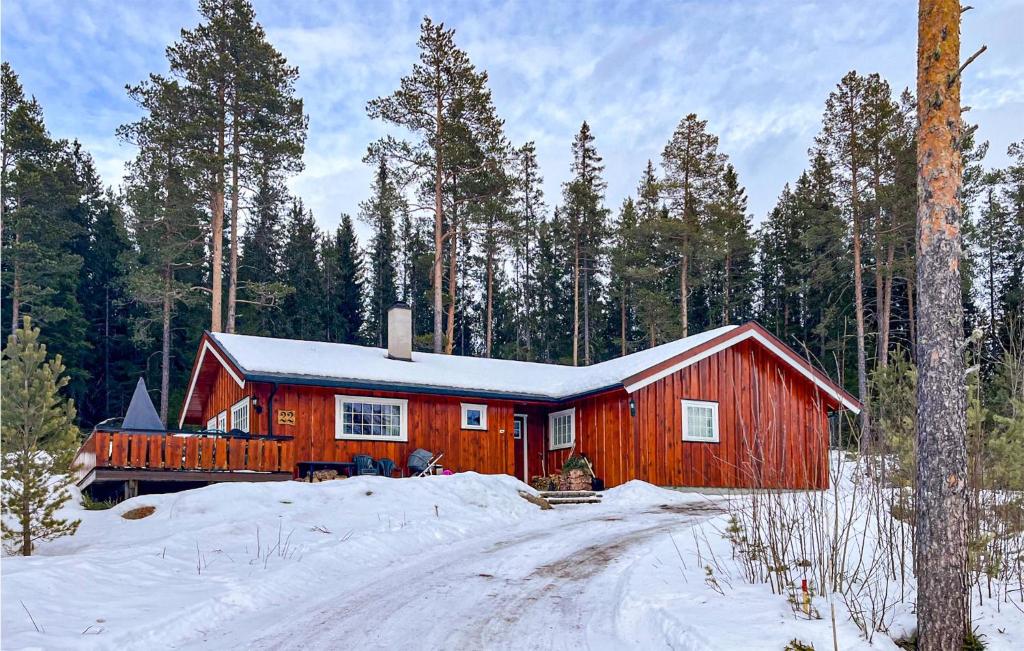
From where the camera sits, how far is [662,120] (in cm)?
3809

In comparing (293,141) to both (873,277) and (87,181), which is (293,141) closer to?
(87,181)

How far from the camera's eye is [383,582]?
27.0 ft

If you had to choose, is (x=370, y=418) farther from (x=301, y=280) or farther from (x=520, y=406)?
(x=301, y=280)

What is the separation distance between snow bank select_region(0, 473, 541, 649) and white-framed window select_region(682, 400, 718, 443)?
16.5ft

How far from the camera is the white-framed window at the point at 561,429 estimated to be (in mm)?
19656

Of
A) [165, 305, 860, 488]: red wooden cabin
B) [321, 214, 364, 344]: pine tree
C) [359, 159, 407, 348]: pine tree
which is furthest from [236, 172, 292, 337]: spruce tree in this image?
[165, 305, 860, 488]: red wooden cabin

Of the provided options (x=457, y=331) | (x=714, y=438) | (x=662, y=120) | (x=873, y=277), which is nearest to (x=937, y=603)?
(x=714, y=438)

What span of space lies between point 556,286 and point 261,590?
3839 cm

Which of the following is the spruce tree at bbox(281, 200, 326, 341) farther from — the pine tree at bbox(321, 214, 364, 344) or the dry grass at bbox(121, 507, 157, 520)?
the dry grass at bbox(121, 507, 157, 520)

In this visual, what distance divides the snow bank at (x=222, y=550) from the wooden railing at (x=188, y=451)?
1.09 metres

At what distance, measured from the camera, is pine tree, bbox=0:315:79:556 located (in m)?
10.0

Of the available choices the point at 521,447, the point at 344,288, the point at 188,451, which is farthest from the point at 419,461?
the point at 344,288

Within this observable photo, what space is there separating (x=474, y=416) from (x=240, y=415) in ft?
17.5

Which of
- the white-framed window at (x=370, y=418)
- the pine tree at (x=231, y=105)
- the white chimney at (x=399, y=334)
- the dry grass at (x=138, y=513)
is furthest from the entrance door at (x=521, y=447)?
the pine tree at (x=231, y=105)
